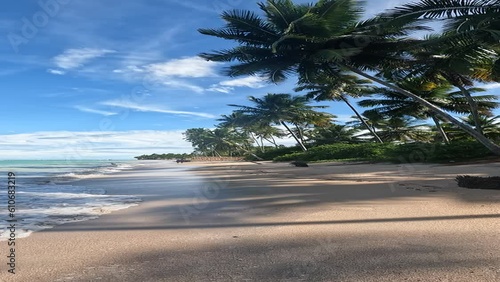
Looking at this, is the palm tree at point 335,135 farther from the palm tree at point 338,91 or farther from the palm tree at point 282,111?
the palm tree at point 338,91

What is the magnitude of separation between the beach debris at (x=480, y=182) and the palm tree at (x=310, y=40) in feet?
21.9

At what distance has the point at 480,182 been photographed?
8391mm

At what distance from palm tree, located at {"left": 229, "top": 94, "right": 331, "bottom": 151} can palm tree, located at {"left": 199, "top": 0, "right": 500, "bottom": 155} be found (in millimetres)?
24986

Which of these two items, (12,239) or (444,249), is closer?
(444,249)

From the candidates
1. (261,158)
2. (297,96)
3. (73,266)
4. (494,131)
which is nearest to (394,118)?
(494,131)

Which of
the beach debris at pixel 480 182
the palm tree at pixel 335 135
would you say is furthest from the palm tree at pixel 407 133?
the beach debris at pixel 480 182

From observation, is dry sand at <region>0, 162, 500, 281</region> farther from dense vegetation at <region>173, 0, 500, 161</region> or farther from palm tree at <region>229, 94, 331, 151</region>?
palm tree at <region>229, 94, 331, 151</region>

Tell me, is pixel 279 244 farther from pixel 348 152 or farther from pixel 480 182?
pixel 348 152

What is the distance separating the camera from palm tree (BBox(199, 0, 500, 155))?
15086mm

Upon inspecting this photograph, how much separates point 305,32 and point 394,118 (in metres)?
17.4

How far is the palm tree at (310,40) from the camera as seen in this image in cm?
1509

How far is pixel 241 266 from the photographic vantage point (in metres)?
3.27

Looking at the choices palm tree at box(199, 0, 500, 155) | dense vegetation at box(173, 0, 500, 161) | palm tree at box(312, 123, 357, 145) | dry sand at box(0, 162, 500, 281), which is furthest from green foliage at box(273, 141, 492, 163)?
palm tree at box(312, 123, 357, 145)

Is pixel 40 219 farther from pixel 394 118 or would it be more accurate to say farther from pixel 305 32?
pixel 394 118
